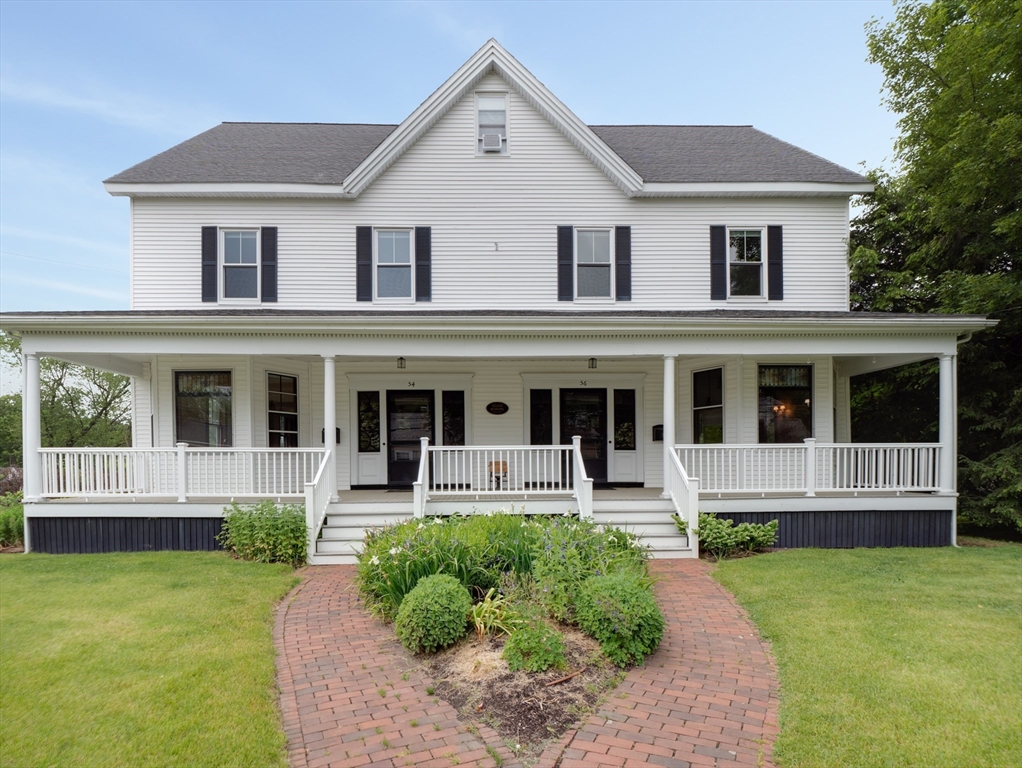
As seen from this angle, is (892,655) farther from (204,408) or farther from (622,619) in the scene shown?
(204,408)

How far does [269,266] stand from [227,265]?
0.79 m

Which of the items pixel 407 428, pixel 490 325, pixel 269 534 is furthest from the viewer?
pixel 407 428

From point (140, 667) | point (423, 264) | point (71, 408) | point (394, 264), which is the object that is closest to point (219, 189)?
point (394, 264)

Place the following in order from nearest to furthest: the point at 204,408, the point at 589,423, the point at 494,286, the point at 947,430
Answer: the point at 947,430 < the point at 204,408 < the point at 494,286 < the point at 589,423

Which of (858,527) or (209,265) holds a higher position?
(209,265)

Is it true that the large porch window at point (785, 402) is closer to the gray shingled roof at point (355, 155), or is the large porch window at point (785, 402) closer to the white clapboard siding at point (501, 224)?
the white clapboard siding at point (501, 224)

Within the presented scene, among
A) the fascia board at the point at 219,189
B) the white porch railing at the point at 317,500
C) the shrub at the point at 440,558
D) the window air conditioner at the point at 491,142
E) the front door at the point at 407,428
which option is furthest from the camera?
the front door at the point at 407,428

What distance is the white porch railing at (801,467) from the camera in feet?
31.1

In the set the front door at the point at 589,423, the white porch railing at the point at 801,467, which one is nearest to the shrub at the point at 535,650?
the white porch railing at the point at 801,467

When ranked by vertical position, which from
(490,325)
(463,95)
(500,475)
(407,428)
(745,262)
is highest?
(463,95)

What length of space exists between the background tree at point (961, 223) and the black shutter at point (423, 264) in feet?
30.0

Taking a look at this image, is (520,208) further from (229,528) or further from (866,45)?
(866,45)

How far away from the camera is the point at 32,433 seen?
8953 millimetres

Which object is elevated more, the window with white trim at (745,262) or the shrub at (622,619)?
the window with white trim at (745,262)
